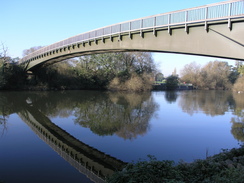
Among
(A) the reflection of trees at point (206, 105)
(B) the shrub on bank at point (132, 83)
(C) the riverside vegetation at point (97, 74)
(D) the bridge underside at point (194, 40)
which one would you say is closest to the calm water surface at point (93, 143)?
(D) the bridge underside at point (194, 40)

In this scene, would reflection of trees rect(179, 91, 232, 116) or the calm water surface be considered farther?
reflection of trees rect(179, 91, 232, 116)

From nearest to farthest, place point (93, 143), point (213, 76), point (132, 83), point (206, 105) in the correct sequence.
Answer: point (93, 143), point (206, 105), point (132, 83), point (213, 76)

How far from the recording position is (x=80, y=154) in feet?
30.5

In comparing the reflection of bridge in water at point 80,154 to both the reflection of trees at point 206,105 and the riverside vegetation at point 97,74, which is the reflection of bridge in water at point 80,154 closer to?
the reflection of trees at point 206,105

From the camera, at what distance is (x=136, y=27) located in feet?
52.1

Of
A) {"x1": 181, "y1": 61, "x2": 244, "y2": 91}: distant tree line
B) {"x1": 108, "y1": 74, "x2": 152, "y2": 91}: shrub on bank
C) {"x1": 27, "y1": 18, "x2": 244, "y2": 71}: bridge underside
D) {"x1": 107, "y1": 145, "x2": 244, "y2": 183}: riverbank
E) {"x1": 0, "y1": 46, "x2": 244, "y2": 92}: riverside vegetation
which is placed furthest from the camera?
{"x1": 181, "y1": 61, "x2": 244, "y2": 91}: distant tree line

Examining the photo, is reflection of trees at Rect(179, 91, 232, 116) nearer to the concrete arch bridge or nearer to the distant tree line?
the concrete arch bridge

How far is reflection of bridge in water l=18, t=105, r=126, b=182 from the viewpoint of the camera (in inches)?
299

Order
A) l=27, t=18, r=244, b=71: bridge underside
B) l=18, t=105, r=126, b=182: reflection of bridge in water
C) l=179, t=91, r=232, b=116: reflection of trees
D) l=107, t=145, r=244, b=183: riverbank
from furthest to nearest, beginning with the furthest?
l=179, t=91, r=232, b=116: reflection of trees
l=27, t=18, r=244, b=71: bridge underside
l=18, t=105, r=126, b=182: reflection of bridge in water
l=107, t=145, r=244, b=183: riverbank

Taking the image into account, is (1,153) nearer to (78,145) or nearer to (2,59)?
(78,145)

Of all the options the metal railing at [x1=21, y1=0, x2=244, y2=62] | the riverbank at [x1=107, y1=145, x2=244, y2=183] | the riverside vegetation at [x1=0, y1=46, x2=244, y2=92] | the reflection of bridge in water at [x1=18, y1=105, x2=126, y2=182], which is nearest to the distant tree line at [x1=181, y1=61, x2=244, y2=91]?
the riverside vegetation at [x1=0, y1=46, x2=244, y2=92]

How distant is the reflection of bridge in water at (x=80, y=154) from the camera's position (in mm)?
7586

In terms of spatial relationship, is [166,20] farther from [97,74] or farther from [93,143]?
[97,74]

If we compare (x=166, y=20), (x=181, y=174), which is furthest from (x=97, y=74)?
(x=181, y=174)
